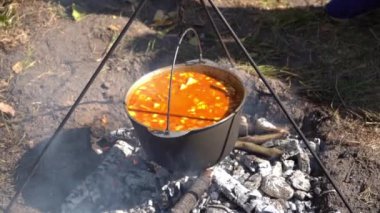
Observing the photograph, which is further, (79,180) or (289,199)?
(79,180)

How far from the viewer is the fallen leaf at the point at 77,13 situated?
4246 millimetres

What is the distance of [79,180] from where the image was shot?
10.0ft

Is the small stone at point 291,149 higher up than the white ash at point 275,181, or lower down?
higher up

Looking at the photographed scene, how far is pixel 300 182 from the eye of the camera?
2756 mm

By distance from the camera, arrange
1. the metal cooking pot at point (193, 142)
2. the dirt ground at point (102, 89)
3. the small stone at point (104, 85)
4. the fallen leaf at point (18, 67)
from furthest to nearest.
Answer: the fallen leaf at point (18, 67) < the small stone at point (104, 85) < the dirt ground at point (102, 89) < the metal cooking pot at point (193, 142)

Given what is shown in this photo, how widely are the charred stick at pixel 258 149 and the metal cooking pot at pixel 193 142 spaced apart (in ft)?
1.13

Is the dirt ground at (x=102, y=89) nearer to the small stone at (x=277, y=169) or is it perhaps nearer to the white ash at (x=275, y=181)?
the white ash at (x=275, y=181)

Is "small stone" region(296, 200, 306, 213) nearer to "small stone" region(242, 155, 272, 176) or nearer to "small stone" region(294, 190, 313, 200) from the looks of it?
"small stone" region(294, 190, 313, 200)

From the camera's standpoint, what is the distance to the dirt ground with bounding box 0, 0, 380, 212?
2959mm

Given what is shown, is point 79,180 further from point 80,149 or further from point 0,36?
point 0,36

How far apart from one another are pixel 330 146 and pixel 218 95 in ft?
2.76

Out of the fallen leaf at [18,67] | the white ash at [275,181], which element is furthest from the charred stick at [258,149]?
the fallen leaf at [18,67]

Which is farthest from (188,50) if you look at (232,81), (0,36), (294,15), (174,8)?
(0,36)

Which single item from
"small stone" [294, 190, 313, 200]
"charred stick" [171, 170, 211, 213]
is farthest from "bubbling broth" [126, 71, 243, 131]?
"small stone" [294, 190, 313, 200]
